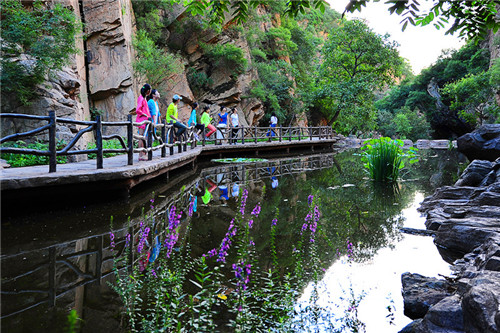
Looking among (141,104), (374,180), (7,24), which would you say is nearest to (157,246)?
(141,104)

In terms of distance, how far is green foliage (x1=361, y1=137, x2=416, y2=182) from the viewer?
863cm

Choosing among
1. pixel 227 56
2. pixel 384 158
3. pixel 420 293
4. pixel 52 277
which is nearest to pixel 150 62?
pixel 227 56

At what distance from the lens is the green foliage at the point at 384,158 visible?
863cm

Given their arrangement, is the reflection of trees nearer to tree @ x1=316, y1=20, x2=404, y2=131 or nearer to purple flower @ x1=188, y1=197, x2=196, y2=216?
purple flower @ x1=188, y1=197, x2=196, y2=216

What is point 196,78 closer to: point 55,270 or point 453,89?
point 453,89

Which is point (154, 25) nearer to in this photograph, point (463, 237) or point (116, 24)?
point (116, 24)

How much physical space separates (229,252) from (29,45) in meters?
10.5

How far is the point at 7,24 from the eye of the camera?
10.4 meters

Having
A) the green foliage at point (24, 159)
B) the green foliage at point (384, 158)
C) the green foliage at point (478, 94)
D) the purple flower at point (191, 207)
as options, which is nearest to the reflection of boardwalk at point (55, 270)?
the purple flower at point (191, 207)

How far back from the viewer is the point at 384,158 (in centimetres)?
905

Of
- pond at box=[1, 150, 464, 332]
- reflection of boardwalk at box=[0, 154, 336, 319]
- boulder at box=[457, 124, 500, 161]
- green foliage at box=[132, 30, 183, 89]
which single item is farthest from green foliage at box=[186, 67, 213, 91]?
reflection of boardwalk at box=[0, 154, 336, 319]

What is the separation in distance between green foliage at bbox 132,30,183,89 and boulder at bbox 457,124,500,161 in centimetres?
1338

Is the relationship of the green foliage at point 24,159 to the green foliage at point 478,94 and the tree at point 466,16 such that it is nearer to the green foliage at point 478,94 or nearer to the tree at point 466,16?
the tree at point 466,16

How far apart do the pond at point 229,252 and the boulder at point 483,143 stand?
6.76 m
